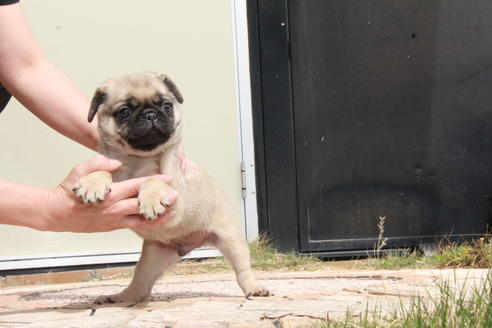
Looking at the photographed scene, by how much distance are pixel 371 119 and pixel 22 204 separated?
412 cm

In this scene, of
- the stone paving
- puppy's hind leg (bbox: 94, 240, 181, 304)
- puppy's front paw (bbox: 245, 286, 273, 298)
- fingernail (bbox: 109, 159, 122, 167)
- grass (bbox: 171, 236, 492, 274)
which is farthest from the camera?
grass (bbox: 171, 236, 492, 274)

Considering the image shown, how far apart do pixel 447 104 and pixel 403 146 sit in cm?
56

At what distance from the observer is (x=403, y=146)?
6.91 m

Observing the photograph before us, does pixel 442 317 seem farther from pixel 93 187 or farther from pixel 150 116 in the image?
pixel 150 116

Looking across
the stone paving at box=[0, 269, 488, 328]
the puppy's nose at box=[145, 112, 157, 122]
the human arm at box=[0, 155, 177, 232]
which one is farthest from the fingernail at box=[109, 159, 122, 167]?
the stone paving at box=[0, 269, 488, 328]

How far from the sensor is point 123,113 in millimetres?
3887

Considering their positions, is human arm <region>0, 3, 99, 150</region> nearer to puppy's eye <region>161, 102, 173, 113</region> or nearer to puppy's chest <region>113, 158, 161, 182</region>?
puppy's chest <region>113, 158, 161, 182</region>

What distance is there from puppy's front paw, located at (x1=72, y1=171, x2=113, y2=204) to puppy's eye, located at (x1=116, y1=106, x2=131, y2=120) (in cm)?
44

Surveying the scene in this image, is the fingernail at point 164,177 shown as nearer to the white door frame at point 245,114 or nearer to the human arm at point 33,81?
the human arm at point 33,81

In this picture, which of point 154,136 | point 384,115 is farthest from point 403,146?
point 154,136

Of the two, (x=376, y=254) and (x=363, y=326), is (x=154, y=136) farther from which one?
(x=376, y=254)

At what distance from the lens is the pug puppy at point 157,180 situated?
3.77m

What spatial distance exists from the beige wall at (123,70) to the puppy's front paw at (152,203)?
3.19 metres

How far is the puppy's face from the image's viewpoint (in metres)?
3.80
